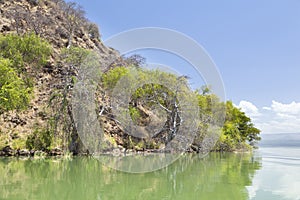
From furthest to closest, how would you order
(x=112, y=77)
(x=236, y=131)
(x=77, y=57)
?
(x=236, y=131) → (x=112, y=77) → (x=77, y=57)

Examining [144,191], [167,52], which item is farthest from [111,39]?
[144,191]

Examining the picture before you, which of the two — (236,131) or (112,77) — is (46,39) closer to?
(112,77)

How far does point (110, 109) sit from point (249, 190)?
16.6m

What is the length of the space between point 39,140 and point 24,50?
8.42m

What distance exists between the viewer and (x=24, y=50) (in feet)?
72.6

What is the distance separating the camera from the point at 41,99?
21469 mm

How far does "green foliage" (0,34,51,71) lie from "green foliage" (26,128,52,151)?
6.17 m

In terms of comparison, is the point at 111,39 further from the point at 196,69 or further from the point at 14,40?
the point at 14,40

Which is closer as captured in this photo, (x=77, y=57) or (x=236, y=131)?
(x=77, y=57)

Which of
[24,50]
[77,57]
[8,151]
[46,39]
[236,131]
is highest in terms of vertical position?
[46,39]

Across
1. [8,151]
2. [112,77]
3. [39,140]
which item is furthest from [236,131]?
[8,151]

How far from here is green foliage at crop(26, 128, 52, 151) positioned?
17094 millimetres

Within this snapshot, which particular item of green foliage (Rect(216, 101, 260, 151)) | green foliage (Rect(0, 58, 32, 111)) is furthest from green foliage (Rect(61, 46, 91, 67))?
green foliage (Rect(216, 101, 260, 151))

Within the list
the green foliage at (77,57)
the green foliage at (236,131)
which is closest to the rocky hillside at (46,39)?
the green foliage at (77,57)
